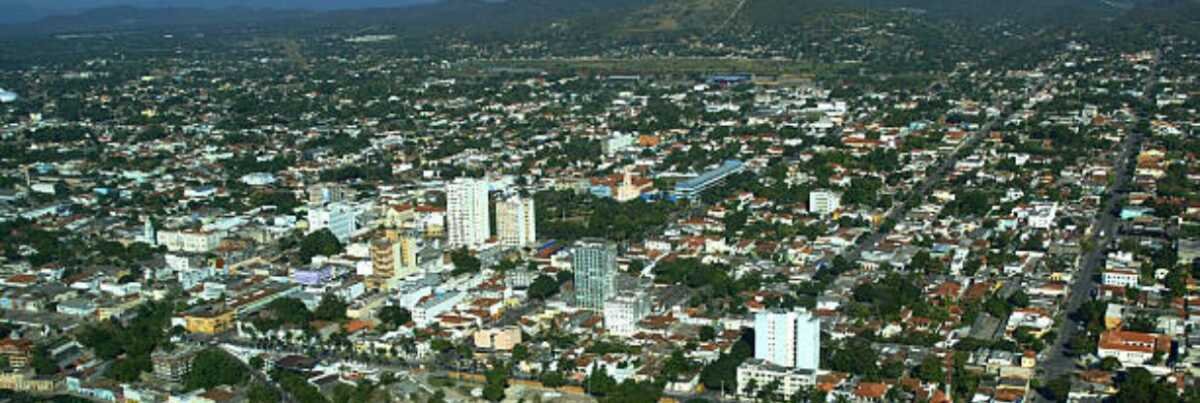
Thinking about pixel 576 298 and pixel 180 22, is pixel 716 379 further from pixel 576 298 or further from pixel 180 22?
pixel 180 22

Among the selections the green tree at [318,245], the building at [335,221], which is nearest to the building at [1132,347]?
the green tree at [318,245]

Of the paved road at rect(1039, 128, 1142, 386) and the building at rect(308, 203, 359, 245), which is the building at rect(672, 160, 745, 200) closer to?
the building at rect(308, 203, 359, 245)

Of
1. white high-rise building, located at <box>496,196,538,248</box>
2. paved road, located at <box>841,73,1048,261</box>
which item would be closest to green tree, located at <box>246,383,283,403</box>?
white high-rise building, located at <box>496,196,538,248</box>

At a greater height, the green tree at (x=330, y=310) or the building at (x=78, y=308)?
the green tree at (x=330, y=310)

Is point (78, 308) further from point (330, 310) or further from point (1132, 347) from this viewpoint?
point (1132, 347)

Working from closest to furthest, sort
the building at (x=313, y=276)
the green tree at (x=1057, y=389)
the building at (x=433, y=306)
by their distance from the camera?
the green tree at (x=1057, y=389) → the building at (x=433, y=306) → the building at (x=313, y=276)

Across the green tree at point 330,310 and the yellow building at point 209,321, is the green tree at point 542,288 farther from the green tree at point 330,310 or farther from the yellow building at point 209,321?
the yellow building at point 209,321
